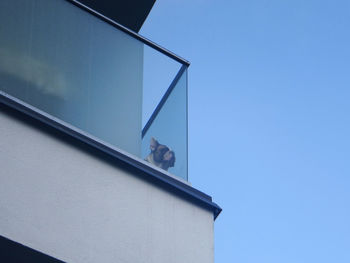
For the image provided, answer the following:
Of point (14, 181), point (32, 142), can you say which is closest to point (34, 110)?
point (32, 142)

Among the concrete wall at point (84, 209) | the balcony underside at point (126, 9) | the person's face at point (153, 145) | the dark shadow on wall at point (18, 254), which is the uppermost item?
the balcony underside at point (126, 9)

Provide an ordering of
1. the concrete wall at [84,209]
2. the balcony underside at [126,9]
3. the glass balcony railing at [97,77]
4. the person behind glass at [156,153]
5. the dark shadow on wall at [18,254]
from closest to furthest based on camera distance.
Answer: the dark shadow on wall at [18,254] → the concrete wall at [84,209] → the glass balcony railing at [97,77] → the person behind glass at [156,153] → the balcony underside at [126,9]

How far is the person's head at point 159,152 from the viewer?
464 cm

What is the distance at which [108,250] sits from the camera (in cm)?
365

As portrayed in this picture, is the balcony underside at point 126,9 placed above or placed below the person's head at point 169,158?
above

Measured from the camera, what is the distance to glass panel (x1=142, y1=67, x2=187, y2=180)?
466 centimetres

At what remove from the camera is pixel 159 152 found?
4.70 m

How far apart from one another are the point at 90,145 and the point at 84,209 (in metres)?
0.43

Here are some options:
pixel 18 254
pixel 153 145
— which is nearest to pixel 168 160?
pixel 153 145

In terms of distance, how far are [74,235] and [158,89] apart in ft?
5.92

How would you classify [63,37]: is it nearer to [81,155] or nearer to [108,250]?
[81,155]

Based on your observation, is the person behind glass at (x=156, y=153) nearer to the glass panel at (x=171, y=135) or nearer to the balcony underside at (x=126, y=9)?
the glass panel at (x=171, y=135)

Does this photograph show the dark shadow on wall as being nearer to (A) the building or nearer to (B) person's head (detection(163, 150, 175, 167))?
(A) the building

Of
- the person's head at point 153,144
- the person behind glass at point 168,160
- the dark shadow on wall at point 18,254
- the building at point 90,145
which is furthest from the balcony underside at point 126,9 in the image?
the dark shadow on wall at point 18,254
